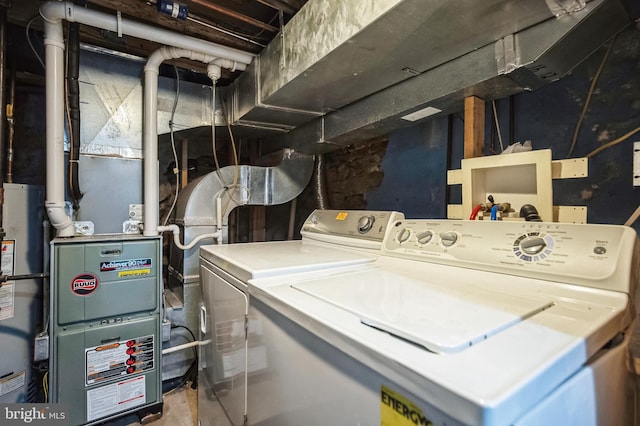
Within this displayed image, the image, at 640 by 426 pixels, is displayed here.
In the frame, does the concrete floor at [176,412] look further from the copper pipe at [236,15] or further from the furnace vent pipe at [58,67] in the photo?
the copper pipe at [236,15]

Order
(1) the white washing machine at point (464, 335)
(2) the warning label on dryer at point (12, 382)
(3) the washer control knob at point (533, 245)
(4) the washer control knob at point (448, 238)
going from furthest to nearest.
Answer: (2) the warning label on dryer at point (12, 382) < (4) the washer control knob at point (448, 238) < (3) the washer control knob at point (533, 245) < (1) the white washing machine at point (464, 335)

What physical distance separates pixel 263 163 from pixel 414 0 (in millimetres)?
2218

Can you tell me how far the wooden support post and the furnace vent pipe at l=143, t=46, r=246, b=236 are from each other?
142cm

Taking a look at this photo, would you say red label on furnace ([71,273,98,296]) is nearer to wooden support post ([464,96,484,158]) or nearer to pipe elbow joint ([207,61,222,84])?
pipe elbow joint ([207,61,222,84])

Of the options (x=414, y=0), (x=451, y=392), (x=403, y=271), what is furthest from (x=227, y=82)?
(x=451, y=392)

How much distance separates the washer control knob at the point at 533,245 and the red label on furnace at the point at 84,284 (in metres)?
2.07

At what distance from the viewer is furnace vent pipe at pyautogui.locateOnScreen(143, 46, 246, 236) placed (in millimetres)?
1858

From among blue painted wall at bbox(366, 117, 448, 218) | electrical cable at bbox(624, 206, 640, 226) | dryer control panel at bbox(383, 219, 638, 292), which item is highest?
blue painted wall at bbox(366, 117, 448, 218)

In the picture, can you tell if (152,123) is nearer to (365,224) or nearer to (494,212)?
(365,224)

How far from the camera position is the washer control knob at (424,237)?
128 cm

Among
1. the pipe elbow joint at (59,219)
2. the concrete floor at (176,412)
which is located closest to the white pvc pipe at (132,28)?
the pipe elbow joint at (59,219)

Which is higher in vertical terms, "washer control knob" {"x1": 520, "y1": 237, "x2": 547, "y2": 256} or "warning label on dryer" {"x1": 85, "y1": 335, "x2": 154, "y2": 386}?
"washer control knob" {"x1": 520, "y1": 237, "x2": 547, "y2": 256}

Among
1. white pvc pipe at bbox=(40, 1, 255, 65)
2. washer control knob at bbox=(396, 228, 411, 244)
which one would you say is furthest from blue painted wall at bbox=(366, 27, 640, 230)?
white pvc pipe at bbox=(40, 1, 255, 65)

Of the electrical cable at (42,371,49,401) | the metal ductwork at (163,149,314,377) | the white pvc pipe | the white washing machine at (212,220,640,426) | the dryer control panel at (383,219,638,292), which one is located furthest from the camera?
the metal ductwork at (163,149,314,377)
